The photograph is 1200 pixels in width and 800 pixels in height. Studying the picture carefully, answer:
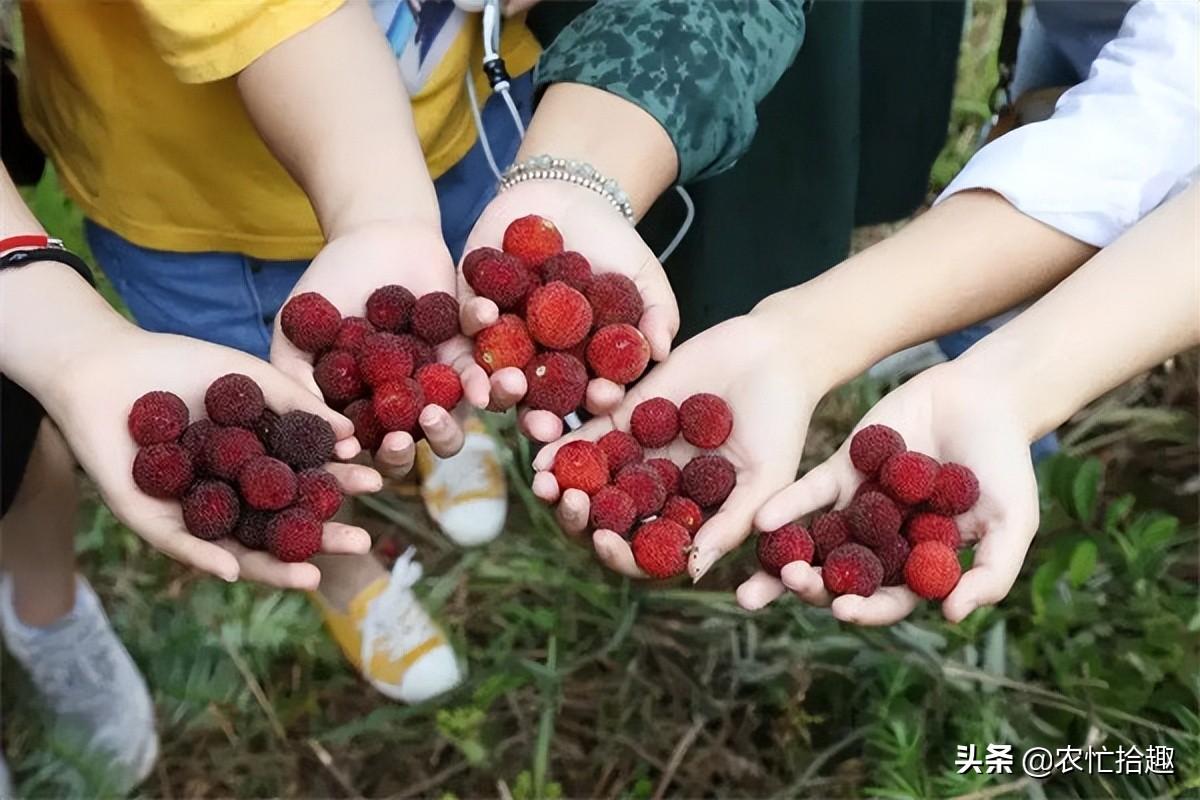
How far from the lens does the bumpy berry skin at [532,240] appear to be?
3.50ft

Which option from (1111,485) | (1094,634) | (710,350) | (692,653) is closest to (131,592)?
(692,653)

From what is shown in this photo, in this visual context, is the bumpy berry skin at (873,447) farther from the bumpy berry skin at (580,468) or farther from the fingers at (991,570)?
the bumpy berry skin at (580,468)

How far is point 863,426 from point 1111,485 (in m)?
1.01

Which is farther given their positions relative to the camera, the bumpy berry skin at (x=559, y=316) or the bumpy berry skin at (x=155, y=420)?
the bumpy berry skin at (x=559, y=316)

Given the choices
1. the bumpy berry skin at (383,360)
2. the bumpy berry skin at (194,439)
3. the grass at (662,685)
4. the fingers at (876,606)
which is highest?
the bumpy berry skin at (383,360)

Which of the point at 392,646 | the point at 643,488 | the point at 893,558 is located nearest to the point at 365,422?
the point at 643,488

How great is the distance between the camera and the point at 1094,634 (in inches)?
58.5

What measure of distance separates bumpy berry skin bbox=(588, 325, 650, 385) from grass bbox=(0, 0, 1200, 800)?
0.62 meters

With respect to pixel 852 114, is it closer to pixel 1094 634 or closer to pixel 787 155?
pixel 787 155

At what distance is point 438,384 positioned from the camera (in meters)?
0.99

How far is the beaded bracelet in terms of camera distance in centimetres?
111

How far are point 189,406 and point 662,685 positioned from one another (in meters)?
0.85

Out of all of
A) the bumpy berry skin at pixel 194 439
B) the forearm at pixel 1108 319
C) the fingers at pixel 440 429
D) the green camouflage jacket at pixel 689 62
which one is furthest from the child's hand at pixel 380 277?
the forearm at pixel 1108 319

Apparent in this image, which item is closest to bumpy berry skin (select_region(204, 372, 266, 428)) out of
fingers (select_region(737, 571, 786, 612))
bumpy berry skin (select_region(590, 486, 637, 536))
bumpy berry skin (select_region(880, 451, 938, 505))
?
bumpy berry skin (select_region(590, 486, 637, 536))
